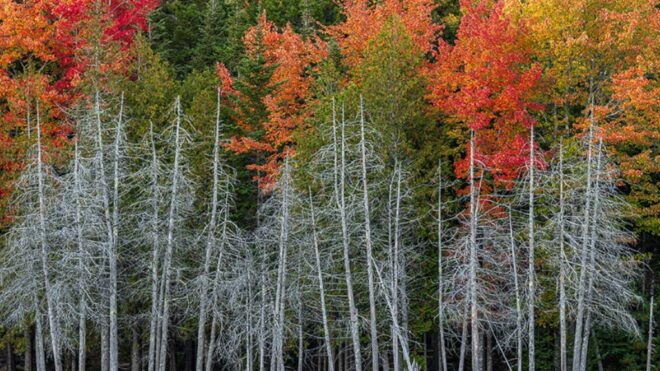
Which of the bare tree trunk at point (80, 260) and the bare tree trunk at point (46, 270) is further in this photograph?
the bare tree trunk at point (80, 260)

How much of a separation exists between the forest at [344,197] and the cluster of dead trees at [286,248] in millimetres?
128

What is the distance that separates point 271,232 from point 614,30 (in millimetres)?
15235

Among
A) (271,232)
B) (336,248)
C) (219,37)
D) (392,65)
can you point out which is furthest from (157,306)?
(219,37)

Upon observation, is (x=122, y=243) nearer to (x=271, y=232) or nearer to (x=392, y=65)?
(x=271, y=232)

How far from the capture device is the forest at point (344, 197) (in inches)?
1016

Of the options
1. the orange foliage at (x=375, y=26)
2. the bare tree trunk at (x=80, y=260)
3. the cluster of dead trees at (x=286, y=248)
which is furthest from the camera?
the orange foliage at (x=375, y=26)

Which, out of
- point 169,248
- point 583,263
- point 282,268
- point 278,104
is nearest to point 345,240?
point 282,268

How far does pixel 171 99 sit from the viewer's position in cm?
3170

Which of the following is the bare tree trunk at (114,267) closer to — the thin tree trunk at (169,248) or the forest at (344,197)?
the forest at (344,197)

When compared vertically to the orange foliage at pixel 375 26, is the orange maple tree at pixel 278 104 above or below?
below

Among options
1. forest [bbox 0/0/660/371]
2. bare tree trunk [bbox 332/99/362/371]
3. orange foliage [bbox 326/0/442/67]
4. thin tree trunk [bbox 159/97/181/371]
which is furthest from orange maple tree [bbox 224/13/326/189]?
thin tree trunk [bbox 159/97/181/371]

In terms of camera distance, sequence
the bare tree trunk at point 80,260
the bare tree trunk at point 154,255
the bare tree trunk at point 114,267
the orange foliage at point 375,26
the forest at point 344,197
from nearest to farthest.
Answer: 1. the bare tree trunk at point 80,260
2. the bare tree trunk at point 114,267
3. the forest at point 344,197
4. the bare tree trunk at point 154,255
5. the orange foliage at point 375,26

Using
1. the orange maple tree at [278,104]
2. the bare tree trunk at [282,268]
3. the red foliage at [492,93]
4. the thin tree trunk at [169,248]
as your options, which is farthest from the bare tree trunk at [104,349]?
the red foliage at [492,93]

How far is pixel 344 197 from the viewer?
2664 cm
